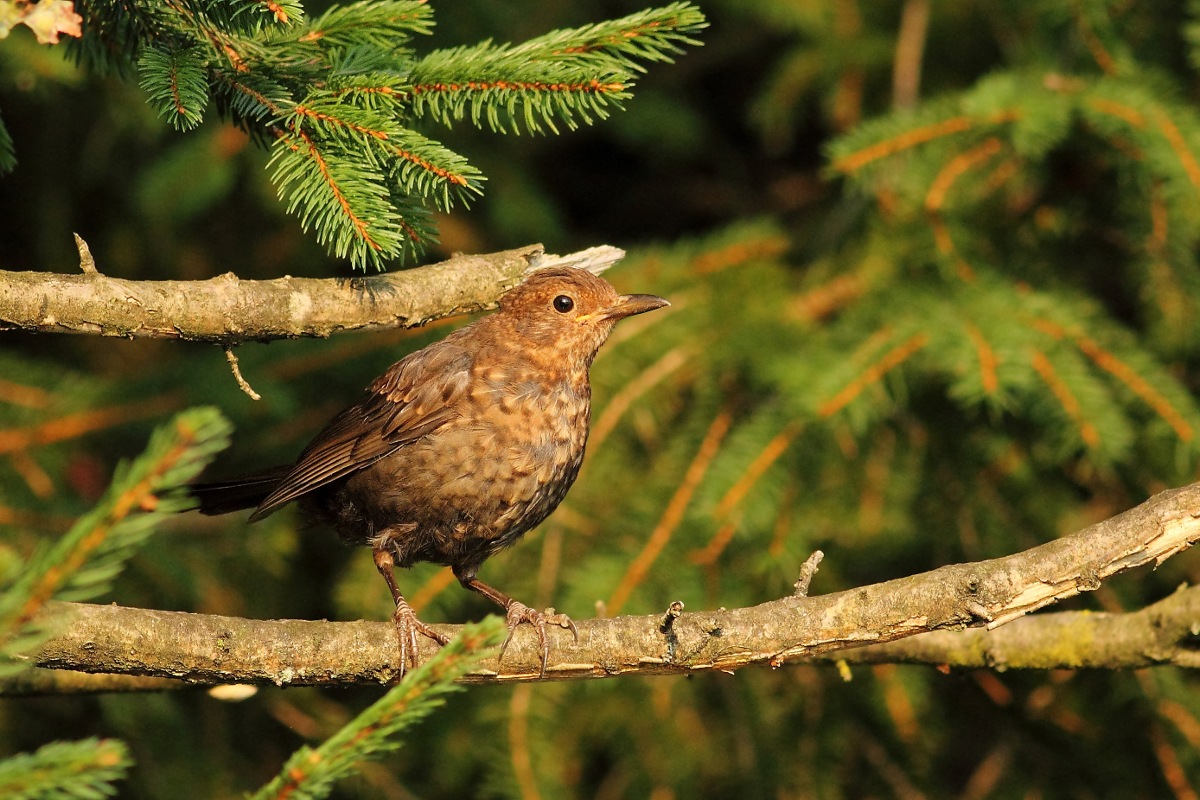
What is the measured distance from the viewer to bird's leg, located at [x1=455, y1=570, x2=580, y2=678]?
2.90 meters

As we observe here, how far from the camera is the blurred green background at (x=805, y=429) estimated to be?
13.4 feet

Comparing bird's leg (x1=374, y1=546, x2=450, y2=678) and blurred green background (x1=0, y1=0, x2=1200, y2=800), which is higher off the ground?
blurred green background (x1=0, y1=0, x2=1200, y2=800)

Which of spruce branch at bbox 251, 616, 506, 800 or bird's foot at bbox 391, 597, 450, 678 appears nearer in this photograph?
spruce branch at bbox 251, 616, 506, 800

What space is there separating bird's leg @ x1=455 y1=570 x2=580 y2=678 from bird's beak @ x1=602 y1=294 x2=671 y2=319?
3.04 ft

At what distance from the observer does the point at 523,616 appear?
11.0 feet

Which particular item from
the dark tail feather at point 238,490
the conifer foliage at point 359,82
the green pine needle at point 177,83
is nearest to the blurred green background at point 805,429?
the dark tail feather at point 238,490

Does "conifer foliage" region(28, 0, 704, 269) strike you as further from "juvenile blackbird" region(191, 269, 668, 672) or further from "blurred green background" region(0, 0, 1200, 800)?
"blurred green background" region(0, 0, 1200, 800)

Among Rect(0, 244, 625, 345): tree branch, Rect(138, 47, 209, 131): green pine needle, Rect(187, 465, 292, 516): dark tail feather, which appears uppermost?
Rect(187, 465, 292, 516): dark tail feather

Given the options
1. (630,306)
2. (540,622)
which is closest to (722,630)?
(540,622)

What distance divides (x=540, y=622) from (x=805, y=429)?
1.46 m

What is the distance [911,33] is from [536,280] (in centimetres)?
260

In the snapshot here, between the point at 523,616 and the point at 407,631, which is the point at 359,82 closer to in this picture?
the point at 407,631

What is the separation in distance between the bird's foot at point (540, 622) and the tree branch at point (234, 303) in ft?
2.54

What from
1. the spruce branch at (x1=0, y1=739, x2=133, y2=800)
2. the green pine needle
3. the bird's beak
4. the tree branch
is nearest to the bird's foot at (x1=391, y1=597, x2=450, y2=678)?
the tree branch
